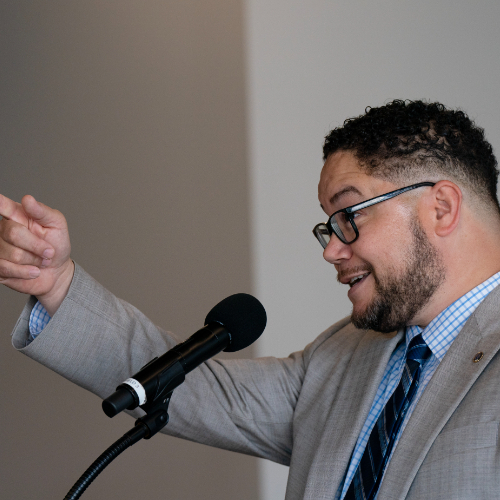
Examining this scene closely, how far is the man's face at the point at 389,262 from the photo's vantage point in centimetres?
136

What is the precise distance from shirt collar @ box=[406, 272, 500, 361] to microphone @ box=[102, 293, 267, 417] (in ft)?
1.33

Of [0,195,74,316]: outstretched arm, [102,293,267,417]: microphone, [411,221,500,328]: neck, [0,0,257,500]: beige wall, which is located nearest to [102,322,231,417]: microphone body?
[102,293,267,417]: microphone

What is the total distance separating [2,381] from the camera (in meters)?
2.85

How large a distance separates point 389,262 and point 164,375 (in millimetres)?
638

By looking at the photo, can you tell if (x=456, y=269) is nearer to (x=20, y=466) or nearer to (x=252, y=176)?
(x=252, y=176)

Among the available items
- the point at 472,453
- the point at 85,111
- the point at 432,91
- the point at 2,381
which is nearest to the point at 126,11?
the point at 85,111

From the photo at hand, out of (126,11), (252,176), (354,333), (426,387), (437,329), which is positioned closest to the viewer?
(426,387)

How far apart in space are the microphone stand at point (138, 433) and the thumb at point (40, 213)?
42 centimetres

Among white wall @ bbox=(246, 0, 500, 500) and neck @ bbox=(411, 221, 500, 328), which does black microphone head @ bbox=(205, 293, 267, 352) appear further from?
white wall @ bbox=(246, 0, 500, 500)

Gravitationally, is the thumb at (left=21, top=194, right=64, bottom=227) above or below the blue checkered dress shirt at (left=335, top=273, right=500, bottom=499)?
above

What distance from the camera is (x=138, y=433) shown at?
935mm

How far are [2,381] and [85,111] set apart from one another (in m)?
1.33

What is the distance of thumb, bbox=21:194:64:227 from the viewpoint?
108 cm

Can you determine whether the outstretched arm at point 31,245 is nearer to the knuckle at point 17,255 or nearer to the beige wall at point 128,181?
the knuckle at point 17,255
